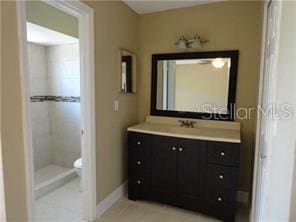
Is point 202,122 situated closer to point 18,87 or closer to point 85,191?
point 85,191

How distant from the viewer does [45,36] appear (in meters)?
2.95

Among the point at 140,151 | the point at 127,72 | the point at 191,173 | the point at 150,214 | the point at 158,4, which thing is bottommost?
the point at 150,214

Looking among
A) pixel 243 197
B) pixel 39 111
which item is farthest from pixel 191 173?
pixel 39 111

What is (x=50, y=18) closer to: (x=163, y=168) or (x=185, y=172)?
(x=163, y=168)

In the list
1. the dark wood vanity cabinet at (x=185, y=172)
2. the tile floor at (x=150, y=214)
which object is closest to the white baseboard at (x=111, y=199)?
the tile floor at (x=150, y=214)

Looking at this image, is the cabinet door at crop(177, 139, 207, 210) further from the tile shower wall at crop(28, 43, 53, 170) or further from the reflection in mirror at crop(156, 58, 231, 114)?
the tile shower wall at crop(28, 43, 53, 170)

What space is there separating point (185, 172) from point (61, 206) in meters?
1.48

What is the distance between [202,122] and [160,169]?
2.59 feet

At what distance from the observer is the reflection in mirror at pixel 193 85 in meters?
2.57

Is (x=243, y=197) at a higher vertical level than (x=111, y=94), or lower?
lower

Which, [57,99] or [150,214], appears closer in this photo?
[150,214]

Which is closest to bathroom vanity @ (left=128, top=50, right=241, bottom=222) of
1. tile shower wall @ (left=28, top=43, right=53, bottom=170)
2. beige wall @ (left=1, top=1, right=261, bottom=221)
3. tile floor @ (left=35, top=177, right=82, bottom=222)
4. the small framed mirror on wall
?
beige wall @ (left=1, top=1, right=261, bottom=221)

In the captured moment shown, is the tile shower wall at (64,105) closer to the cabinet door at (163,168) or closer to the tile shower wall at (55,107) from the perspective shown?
the tile shower wall at (55,107)

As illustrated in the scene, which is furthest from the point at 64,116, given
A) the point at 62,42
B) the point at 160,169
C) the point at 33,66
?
the point at 160,169
